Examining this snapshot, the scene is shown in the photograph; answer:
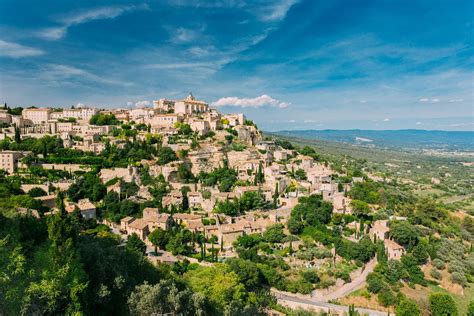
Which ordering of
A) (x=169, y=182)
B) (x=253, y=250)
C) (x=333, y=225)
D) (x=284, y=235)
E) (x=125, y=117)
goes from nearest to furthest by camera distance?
1. (x=253, y=250)
2. (x=284, y=235)
3. (x=333, y=225)
4. (x=169, y=182)
5. (x=125, y=117)

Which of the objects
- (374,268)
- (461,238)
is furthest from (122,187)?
(461,238)

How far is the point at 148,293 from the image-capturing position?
14.1 metres

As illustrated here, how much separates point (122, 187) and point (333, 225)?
25.2m

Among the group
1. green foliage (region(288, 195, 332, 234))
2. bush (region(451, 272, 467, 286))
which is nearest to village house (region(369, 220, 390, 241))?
green foliage (region(288, 195, 332, 234))

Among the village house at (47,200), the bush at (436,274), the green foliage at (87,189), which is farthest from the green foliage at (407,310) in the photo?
the village house at (47,200)

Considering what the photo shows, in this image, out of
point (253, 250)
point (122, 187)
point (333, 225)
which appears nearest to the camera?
point (253, 250)

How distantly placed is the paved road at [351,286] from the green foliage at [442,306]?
5269 mm

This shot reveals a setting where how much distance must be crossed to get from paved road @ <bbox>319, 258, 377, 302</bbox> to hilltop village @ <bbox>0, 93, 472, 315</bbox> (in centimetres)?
14

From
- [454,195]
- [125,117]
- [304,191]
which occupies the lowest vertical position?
[454,195]

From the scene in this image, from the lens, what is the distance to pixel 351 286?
27.5 m

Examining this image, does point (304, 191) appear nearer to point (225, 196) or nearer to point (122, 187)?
point (225, 196)

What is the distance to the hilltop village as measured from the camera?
25922 mm

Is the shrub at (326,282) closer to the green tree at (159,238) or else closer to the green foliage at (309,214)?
the green foliage at (309,214)

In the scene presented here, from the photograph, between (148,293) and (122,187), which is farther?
(122,187)
